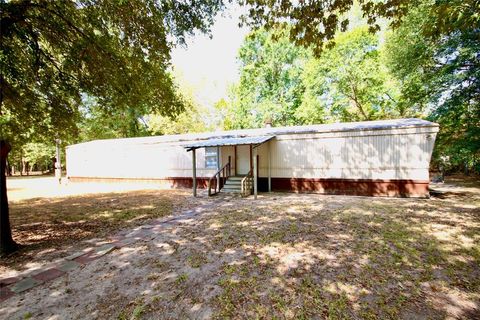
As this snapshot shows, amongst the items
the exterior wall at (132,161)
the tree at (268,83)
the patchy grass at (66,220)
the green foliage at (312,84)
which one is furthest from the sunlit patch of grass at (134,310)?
the tree at (268,83)

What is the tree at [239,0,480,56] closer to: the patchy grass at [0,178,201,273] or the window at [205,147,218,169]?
the patchy grass at [0,178,201,273]

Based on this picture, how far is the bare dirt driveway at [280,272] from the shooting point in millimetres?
3102

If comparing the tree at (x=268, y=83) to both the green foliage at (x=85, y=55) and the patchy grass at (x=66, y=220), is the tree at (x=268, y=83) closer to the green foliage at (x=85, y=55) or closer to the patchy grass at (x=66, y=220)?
the patchy grass at (x=66, y=220)

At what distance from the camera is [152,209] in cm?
898

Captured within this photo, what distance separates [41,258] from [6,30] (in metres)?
4.91

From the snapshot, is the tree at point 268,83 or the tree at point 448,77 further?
the tree at point 268,83

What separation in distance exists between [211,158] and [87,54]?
29.5ft

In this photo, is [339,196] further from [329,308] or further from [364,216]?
[329,308]

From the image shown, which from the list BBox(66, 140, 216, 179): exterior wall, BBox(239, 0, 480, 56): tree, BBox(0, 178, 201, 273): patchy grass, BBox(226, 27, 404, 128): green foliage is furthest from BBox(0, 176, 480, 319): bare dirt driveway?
BBox(226, 27, 404, 128): green foliage

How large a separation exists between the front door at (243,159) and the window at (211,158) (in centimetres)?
136

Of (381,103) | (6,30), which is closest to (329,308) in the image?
(6,30)

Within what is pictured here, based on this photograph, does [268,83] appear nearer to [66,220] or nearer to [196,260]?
[66,220]

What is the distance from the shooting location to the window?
1420 centimetres

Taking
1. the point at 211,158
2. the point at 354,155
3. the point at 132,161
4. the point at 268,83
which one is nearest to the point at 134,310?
the point at 354,155
